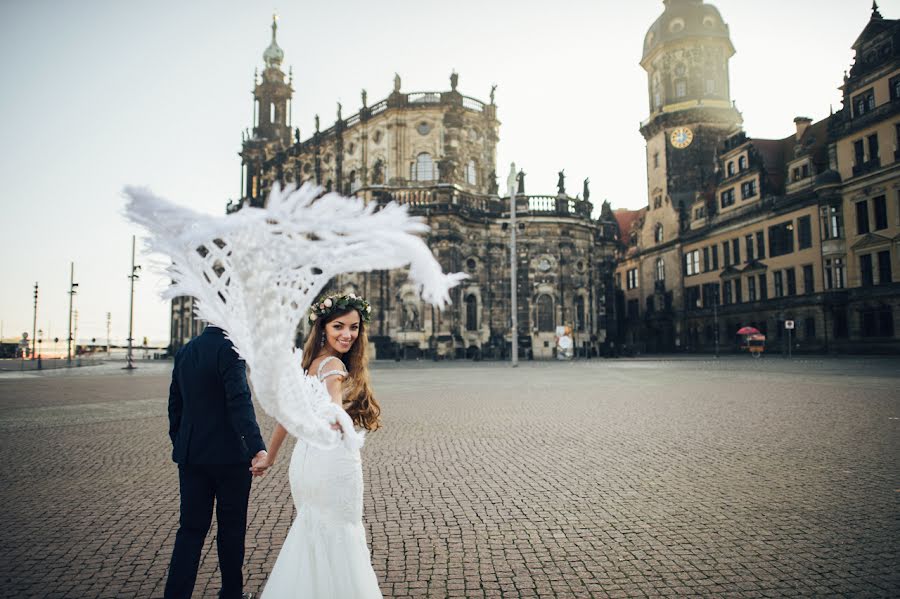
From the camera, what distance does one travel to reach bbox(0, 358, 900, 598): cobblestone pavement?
13.3ft

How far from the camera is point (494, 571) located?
419 centimetres

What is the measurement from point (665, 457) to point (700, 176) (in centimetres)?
5340

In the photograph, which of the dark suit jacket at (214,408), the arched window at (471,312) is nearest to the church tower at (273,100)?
the arched window at (471,312)

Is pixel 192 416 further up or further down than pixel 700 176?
further down

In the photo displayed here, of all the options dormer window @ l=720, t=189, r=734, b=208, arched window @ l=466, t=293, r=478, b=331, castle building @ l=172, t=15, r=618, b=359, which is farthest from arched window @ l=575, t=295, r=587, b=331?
dormer window @ l=720, t=189, r=734, b=208

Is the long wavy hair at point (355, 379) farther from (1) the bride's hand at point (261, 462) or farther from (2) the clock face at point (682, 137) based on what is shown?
(2) the clock face at point (682, 137)

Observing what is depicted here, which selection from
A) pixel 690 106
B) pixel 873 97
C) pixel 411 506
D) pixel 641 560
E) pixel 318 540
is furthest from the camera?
pixel 690 106

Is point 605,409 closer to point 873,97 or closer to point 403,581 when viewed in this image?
point 403,581

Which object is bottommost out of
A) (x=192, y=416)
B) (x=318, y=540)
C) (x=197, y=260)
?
(x=318, y=540)

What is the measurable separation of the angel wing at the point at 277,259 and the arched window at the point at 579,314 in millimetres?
44348

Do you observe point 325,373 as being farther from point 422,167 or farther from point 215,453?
point 422,167

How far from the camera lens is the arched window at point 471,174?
155ft

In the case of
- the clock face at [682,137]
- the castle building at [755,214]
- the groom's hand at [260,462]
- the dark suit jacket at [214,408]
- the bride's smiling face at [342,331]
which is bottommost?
the groom's hand at [260,462]

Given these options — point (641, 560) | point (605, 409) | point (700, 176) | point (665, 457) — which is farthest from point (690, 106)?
point (641, 560)
